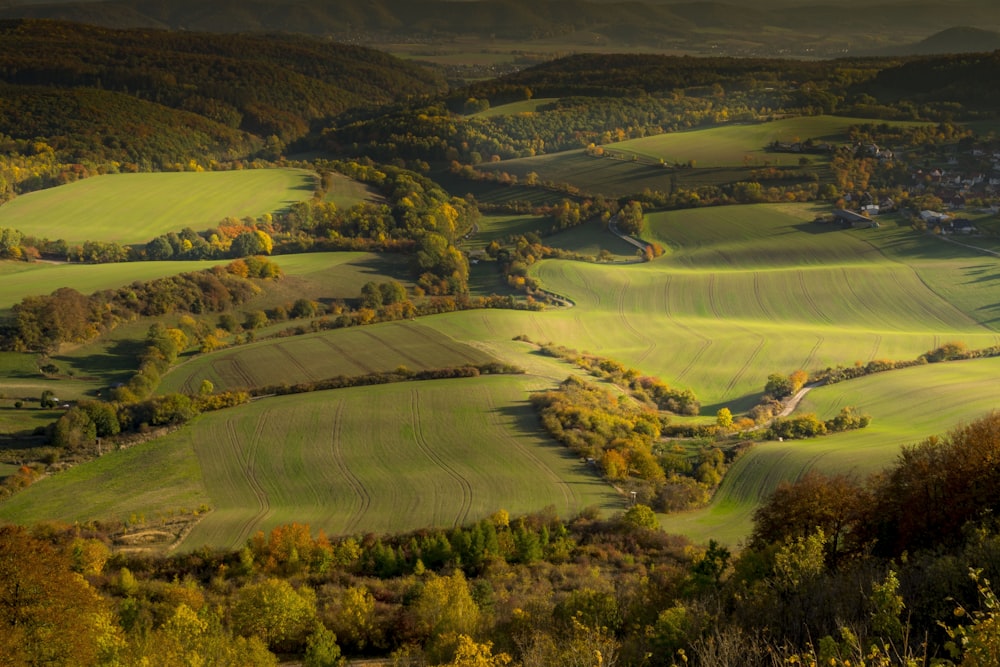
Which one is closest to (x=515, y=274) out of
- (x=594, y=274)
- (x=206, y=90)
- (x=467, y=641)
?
(x=594, y=274)

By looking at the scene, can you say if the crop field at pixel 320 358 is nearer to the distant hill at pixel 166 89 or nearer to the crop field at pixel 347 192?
the crop field at pixel 347 192

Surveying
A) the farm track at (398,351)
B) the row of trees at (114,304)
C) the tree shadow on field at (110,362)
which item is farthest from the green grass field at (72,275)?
the farm track at (398,351)

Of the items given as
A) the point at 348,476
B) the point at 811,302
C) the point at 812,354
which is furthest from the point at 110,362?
the point at 811,302

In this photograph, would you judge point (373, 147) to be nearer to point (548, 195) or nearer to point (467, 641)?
point (548, 195)

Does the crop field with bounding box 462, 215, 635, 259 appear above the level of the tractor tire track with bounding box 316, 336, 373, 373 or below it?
above

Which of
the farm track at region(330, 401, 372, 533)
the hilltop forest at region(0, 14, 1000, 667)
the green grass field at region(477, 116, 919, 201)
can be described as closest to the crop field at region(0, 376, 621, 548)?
the farm track at region(330, 401, 372, 533)

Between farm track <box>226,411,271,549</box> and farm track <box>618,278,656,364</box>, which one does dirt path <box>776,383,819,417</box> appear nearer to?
farm track <box>618,278,656,364</box>

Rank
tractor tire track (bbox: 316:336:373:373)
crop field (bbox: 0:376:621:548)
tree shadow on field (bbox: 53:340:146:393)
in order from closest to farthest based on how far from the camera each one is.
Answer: crop field (bbox: 0:376:621:548) → tree shadow on field (bbox: 53:340:146:393) → tractor tire track (bbox: 316:336:373:373)
